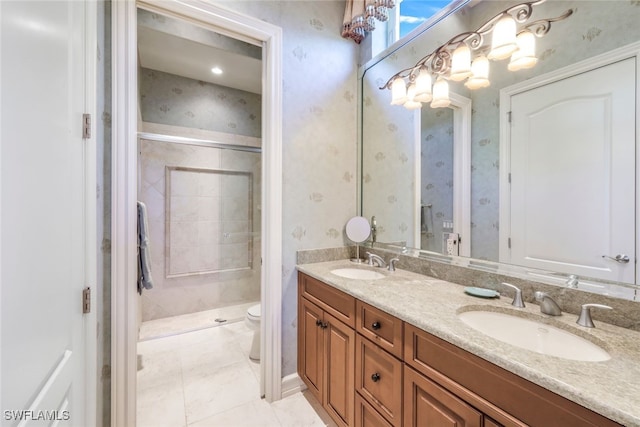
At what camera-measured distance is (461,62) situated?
4.34 feet

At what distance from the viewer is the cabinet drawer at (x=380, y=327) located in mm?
1023

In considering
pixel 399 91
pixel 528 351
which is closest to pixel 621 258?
pixel 528 351

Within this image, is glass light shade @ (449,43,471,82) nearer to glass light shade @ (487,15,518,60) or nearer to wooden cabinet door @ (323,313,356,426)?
glass light shade @ (487,15,518,60)

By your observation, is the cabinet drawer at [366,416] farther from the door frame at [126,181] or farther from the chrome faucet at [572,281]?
the door frame at [126,181]

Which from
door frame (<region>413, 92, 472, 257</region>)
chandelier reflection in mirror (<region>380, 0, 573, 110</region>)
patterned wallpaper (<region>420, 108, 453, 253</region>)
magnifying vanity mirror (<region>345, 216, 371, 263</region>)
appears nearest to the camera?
chandelier reflection in mirror (<region>380, 0, 573, 110</region>)

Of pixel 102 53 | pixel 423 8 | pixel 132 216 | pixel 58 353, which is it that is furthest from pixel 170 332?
pixel 423 8

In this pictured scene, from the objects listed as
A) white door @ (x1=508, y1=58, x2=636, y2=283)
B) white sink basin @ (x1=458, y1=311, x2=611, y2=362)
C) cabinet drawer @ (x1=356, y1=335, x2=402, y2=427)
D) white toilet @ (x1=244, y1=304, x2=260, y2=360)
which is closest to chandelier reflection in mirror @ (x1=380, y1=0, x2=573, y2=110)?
white door @ (x1=508, y1=58, x2=636, y2=283)

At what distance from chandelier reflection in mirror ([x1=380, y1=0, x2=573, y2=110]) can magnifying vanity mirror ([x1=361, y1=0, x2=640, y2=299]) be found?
0.03 meters

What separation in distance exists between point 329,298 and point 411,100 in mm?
1301

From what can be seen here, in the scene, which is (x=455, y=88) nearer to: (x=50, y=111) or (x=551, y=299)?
(x=551, y=299)

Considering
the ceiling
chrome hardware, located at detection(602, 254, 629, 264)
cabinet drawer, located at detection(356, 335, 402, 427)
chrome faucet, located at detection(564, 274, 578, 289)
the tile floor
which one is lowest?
the tile floor

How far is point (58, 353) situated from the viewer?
735 mm

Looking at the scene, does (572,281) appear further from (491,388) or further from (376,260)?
(376,260)

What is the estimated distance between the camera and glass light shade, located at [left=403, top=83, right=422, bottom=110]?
1647 mm
